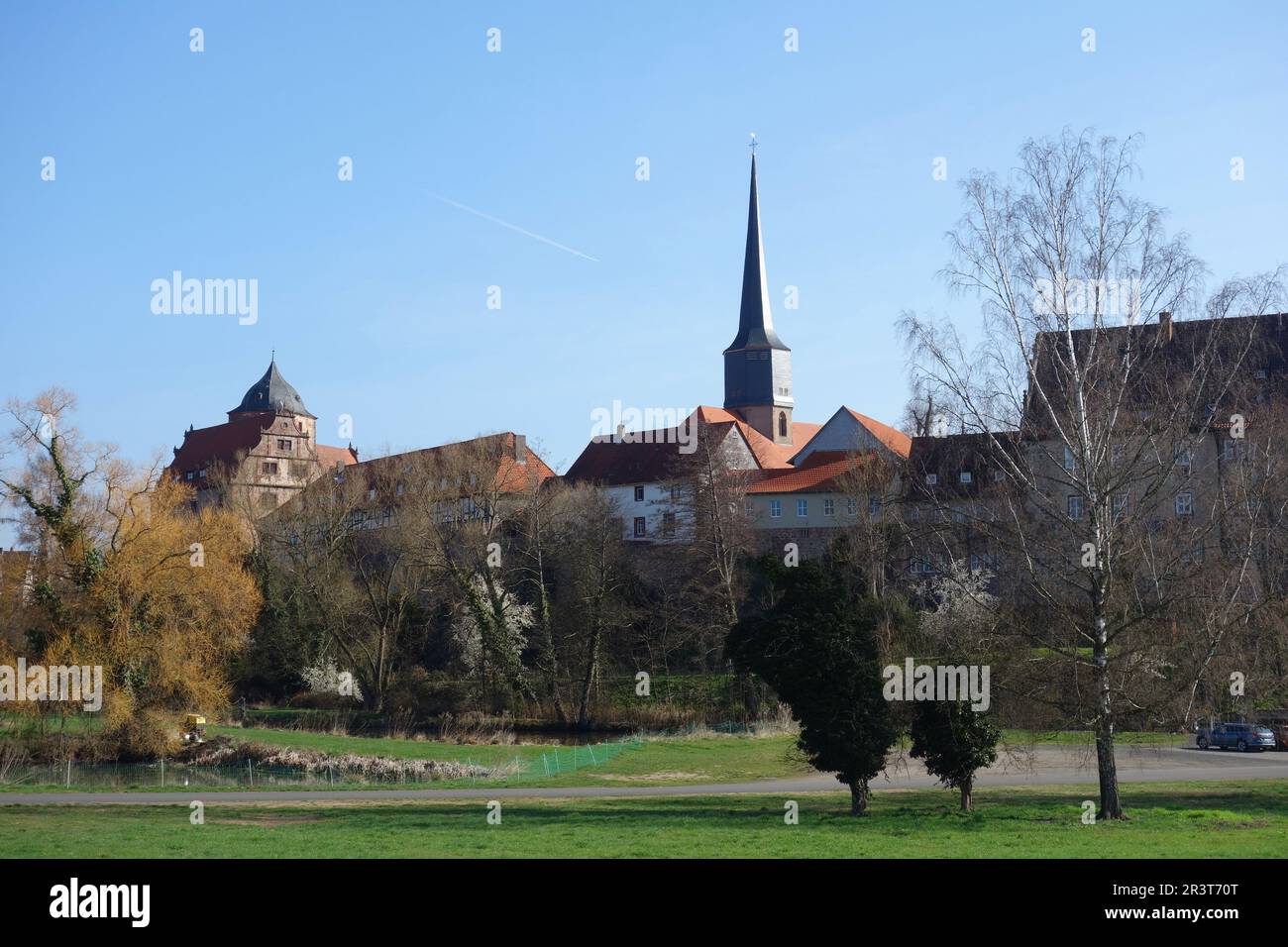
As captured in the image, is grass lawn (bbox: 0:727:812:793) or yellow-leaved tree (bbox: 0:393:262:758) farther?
yellow-leaved tree (bbox: 0:393:262:758)

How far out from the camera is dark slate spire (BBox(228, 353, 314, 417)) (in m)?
138

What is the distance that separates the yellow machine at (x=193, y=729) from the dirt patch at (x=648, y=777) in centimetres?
1618

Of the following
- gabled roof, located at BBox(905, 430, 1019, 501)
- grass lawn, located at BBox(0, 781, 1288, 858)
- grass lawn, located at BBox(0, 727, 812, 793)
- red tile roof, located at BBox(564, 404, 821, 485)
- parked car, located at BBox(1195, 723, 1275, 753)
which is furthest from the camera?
red tile roof, located at BBox(564, 404, 821, 485)

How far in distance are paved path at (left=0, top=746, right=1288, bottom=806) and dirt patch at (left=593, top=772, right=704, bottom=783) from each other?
1886 mm

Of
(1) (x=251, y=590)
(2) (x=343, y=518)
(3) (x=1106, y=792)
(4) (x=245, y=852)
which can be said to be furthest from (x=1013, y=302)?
(2) (x=343, y=518)

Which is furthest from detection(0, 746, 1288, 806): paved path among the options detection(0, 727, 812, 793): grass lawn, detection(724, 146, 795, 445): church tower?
detection(724, 146, 795, 445): church tower

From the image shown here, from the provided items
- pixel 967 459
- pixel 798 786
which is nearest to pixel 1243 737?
pixel 798 786

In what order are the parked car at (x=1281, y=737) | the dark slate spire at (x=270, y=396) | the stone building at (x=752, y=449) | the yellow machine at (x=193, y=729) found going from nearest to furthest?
the parked car at (x=1281, y=737), the yellow machine at (x=193, y=729), the stone building at (x=752, y=449), the dark slate spire at (x=270, y=396)

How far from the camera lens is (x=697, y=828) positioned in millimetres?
21719

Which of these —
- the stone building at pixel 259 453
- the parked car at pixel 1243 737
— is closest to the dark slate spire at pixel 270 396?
the stone building at pixel 259 453

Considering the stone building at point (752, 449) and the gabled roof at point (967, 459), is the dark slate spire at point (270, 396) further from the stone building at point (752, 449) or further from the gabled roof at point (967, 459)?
the gabled roof at point (967, 459)

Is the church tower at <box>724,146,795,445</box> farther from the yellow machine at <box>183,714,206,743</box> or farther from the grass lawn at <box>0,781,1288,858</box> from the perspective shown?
the grass lawn at <box>0,781,1288,858</box>

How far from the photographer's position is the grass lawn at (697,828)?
17.8 meters

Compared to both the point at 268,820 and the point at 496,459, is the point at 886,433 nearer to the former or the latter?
the point at 496,459
